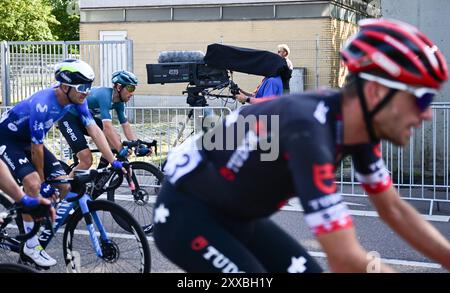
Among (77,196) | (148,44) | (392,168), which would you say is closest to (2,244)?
(77,196)

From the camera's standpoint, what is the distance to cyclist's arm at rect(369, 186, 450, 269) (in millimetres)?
2979

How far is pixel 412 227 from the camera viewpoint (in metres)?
3.08

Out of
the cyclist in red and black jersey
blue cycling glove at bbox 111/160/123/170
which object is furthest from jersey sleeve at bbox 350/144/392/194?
blue cycling glove at bbox 111/160/123/170

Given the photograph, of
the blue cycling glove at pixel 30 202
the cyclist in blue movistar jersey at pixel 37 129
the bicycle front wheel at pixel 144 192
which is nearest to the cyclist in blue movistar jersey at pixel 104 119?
the bicycle front wheel at pixel 144 192

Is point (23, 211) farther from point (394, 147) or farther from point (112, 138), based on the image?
point (394, 147)

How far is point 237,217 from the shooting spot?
3047 millimetres

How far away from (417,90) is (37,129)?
4179mm

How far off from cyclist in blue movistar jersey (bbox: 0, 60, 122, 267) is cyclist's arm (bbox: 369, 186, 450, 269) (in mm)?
3436

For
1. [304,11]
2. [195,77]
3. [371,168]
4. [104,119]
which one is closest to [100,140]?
[104,119]

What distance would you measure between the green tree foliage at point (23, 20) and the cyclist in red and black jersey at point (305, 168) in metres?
34.0

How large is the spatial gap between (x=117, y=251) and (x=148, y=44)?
21753 mm

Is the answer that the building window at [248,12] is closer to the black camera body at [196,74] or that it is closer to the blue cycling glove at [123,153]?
the black camera body at [196,74]

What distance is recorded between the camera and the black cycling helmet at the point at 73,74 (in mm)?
6375

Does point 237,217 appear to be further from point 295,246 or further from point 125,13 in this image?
point 125,13
